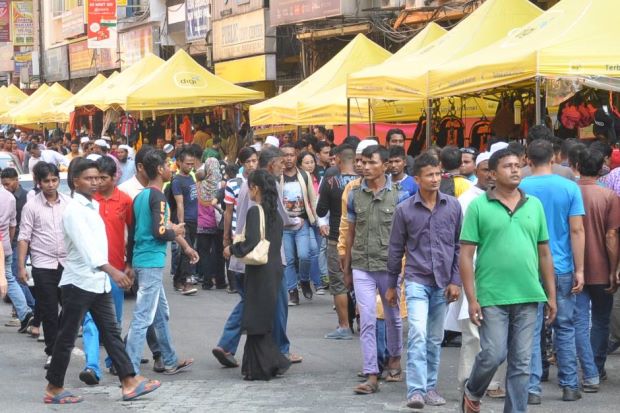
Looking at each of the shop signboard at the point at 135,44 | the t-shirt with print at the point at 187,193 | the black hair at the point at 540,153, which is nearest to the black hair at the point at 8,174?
the t-shirt with print at the point at 187,193

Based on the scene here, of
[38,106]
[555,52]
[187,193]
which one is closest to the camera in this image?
[555,52]

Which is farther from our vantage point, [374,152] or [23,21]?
[23,21]

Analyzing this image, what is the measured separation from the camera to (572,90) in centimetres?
1234

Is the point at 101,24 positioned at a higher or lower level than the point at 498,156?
higher

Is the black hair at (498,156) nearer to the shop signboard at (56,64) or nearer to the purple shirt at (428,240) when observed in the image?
the purple shirt at (428,240)

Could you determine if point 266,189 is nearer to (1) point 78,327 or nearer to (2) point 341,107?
(1) point 78,327

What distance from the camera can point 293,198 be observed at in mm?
13469

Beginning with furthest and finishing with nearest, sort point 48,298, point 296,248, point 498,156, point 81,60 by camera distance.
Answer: point 81,60 → point 296,248 → point 48,298 → point 498,156

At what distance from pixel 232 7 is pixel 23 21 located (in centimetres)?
2494

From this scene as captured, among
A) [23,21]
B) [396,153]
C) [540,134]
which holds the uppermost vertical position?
[23,21]

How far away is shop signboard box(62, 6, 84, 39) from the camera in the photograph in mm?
44125

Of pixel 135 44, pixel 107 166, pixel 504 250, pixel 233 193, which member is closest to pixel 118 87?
pixel 135 44

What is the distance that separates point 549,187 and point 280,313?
2.60 m

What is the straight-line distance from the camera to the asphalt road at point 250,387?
845 cm
